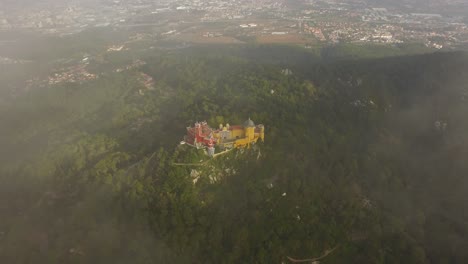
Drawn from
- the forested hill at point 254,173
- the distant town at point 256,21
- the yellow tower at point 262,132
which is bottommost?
the distant town at point 256,21

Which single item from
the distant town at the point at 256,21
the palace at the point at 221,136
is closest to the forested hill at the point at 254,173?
the palace at the point at 221,136

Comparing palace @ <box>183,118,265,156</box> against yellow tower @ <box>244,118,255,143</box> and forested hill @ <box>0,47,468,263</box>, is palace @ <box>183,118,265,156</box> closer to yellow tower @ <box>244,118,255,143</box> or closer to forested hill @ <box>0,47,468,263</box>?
yellow tower @ <box>244,118,255,143</box>

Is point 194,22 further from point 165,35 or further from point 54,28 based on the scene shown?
point 54,28

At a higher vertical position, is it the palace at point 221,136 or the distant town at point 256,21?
the palace at point 221,136

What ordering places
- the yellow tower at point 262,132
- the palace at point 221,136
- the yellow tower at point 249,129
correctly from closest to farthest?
the palace at point 221,136 < the yellow tower at point 249,129 < the yellow tower at point 262,132

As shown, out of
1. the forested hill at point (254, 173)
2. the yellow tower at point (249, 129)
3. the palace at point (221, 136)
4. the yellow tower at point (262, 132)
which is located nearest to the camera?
the forested hill at point (254, 173)

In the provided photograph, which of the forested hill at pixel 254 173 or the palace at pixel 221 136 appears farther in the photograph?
the palace at pixel 221 136

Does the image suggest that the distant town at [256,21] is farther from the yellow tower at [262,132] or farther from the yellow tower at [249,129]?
the yellow tower at [249,129]
